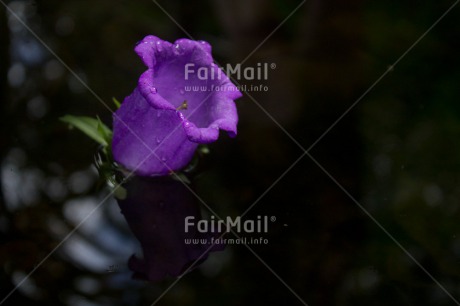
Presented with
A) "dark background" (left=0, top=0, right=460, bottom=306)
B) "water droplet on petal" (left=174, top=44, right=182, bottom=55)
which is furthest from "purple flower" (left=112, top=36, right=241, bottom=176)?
"dark background" (left=0, top=0, right=460, bottom=306)

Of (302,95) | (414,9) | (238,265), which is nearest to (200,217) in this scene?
(238,265)

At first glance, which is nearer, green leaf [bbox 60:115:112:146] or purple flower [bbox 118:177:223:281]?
purple flower [bbox 118:177:223:281]

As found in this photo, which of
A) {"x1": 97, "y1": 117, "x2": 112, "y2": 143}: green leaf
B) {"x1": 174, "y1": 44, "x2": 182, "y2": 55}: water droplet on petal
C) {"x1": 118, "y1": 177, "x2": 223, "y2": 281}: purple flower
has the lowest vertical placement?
{"x1": 118, "y1": 177, "x2": 223, "y2": 281}: purple flower

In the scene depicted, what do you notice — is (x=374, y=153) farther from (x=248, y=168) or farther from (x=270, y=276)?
(x=270, y=276)

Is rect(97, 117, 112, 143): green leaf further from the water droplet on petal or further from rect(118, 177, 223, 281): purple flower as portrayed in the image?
the water droplet on petal

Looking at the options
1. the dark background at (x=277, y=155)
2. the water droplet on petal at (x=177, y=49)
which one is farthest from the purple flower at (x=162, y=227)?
the water droplet on petal at (x=177, y=49)

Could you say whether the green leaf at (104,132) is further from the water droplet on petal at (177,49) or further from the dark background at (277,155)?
the water droplet on petal at (177,49)
